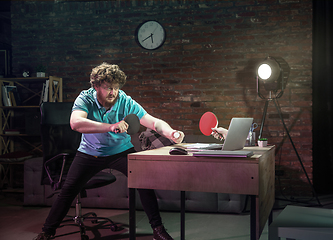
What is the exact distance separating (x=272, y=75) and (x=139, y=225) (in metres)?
1.98

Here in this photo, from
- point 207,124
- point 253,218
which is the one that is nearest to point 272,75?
point 207,124

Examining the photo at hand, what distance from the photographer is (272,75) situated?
3141mm

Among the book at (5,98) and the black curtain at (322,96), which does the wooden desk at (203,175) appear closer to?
the black curtain at (322,96)

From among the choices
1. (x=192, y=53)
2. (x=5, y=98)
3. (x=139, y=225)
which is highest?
(x=192, y=53)

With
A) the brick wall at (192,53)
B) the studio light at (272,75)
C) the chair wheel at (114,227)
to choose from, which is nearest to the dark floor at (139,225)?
the chair wheel at (114,227)

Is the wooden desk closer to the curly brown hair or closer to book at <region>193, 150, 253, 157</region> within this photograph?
book at <region>193, 150, 253, 157</region>

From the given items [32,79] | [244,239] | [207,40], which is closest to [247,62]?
[207,40]

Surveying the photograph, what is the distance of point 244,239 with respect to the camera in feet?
7.20

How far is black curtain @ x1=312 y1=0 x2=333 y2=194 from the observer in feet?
11.8

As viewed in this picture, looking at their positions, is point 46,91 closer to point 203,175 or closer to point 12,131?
point 12,131

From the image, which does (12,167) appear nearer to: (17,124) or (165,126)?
(17,124)

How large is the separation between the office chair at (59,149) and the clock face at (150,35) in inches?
63.2

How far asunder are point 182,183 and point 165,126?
27.6 inches

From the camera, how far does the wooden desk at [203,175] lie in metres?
1.39
